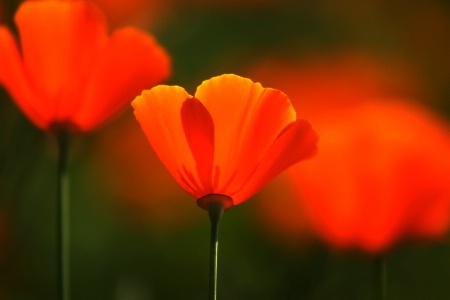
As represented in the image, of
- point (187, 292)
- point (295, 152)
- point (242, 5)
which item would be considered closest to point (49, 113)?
point (295, 152)

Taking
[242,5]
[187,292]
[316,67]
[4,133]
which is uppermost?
[242,5]

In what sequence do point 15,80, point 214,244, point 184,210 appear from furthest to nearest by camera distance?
1. point 184,210
2. point 15,80
3. point 214,244

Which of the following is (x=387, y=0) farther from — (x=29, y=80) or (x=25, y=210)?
(x=29, y=80)

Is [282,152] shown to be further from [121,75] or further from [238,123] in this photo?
[121,75]

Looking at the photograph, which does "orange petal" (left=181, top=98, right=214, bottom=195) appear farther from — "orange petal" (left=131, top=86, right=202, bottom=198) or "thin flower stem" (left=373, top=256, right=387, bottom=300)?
"thin flower stem" (left=373, top=256, right=387, bottom=300)

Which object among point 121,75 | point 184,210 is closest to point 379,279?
point 121,75

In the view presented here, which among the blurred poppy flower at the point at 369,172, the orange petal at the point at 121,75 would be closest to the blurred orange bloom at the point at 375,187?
the blurred poppy flower at the point at 369,172

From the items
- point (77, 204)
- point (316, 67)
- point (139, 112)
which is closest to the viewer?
point (139, 112)
